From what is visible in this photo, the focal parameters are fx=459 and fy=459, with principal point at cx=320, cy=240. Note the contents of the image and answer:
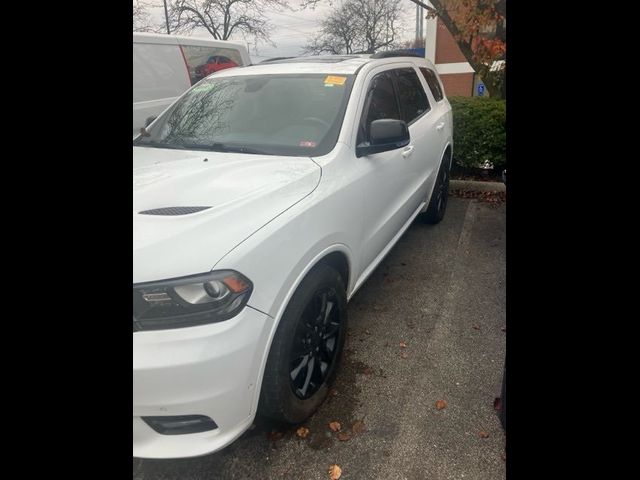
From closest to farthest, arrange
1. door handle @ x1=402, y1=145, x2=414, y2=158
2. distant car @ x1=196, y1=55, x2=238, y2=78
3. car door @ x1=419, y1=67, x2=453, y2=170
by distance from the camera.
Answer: door handle @ x1=402, y1=145, x2=414, y2=158, car door @ x1=419, y1=67, x2=453, y2=170, distant car @ x1=196, y1=55, x2=238, y2=78

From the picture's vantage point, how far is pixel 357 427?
2439 millimetres

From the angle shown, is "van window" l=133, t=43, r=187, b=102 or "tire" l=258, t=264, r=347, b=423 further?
"van window" l=133, t=43, r=187, b=102

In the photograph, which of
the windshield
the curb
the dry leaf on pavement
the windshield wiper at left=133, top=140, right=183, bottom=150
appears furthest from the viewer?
the curb

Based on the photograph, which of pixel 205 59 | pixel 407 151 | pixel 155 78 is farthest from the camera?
pixel 205 59

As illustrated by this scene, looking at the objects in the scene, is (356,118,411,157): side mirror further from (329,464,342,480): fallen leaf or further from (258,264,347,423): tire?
(329,464,342,480): fallen leaf

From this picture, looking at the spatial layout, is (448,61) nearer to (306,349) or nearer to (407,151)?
(407,151)

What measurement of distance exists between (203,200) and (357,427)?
1428 millimetres

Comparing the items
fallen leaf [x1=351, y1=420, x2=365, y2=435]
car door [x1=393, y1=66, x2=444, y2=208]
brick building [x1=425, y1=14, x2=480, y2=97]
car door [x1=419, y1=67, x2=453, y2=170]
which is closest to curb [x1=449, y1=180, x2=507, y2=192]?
car door [x1=419, y1=67, x2=453, y2=170]

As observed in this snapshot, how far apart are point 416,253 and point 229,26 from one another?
23.7 meters

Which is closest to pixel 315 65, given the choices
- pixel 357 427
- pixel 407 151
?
pixel 407 151

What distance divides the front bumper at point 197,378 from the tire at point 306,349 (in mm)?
→ 188

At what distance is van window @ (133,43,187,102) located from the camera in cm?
601

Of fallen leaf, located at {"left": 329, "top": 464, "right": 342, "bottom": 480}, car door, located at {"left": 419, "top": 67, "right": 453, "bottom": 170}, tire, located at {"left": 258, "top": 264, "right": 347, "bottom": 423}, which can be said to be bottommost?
fallen leaf, located at {"left": 329, "top": 464, "right": 342, "bottom": 480}

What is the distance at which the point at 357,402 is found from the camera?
2.62 meters
